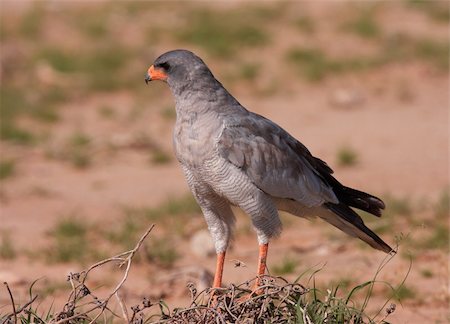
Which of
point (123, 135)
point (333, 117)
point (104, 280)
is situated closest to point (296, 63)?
point (333, 117)

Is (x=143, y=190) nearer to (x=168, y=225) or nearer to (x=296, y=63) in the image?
(x=168, y=225)

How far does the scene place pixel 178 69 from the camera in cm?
514

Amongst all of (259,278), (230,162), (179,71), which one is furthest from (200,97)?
(259,278)

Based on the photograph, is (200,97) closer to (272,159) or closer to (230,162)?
(230,162)

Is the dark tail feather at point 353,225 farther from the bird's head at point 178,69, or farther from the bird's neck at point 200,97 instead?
the bird's head at point 178,69

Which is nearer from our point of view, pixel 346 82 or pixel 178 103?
pixel 178 103

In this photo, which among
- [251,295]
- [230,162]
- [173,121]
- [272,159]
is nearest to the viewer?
[251,295]

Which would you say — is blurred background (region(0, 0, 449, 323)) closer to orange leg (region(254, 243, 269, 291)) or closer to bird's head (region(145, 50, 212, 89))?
orange leg (region(254, 243, 269, 291))

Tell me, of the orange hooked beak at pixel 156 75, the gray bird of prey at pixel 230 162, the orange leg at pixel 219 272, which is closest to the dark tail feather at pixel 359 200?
the gray bird of prey at pixel 230 162

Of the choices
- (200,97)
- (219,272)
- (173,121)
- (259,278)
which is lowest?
(259,278)

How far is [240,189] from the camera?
16.4 feet

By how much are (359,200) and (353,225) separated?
0.52 ft

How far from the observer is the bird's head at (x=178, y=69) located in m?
5.11

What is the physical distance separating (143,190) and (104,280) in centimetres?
305
